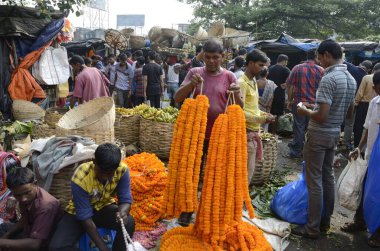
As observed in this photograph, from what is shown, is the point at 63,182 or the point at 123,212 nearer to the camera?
the point at 123,212

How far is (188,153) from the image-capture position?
9.43ft

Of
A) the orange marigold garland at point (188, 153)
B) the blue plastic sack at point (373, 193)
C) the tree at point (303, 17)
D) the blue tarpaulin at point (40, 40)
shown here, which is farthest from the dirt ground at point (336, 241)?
the tree at point (303, 17)

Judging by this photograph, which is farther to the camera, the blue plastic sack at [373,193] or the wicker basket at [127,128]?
the wicker basket at [127,128]

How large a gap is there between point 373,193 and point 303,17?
21.5m

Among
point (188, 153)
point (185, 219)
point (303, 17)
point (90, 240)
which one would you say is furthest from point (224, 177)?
point (303, 17)

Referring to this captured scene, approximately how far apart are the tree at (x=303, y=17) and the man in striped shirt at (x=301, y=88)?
1525cm

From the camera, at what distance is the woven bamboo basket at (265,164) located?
16.8ft

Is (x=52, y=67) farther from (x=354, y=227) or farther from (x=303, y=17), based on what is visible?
(x=303, y=17)

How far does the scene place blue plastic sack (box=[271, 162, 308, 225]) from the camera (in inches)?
158

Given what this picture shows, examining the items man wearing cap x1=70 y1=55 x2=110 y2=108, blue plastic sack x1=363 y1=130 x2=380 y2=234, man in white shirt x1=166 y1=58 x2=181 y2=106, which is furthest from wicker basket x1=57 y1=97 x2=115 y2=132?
man in white shirt x1=166 y1=58 x2=181 y2=106

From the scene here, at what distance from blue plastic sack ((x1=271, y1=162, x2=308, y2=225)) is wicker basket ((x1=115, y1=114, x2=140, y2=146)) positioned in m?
3.12

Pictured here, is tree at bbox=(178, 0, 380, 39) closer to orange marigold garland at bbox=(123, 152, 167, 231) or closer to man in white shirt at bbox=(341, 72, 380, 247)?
man in white shirt at bbox=(341, 72, 380, 247)

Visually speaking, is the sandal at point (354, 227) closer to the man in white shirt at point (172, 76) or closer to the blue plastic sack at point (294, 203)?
the blue plastic sack at point (294, 203)

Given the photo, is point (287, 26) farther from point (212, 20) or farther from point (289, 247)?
point (289, 247)
